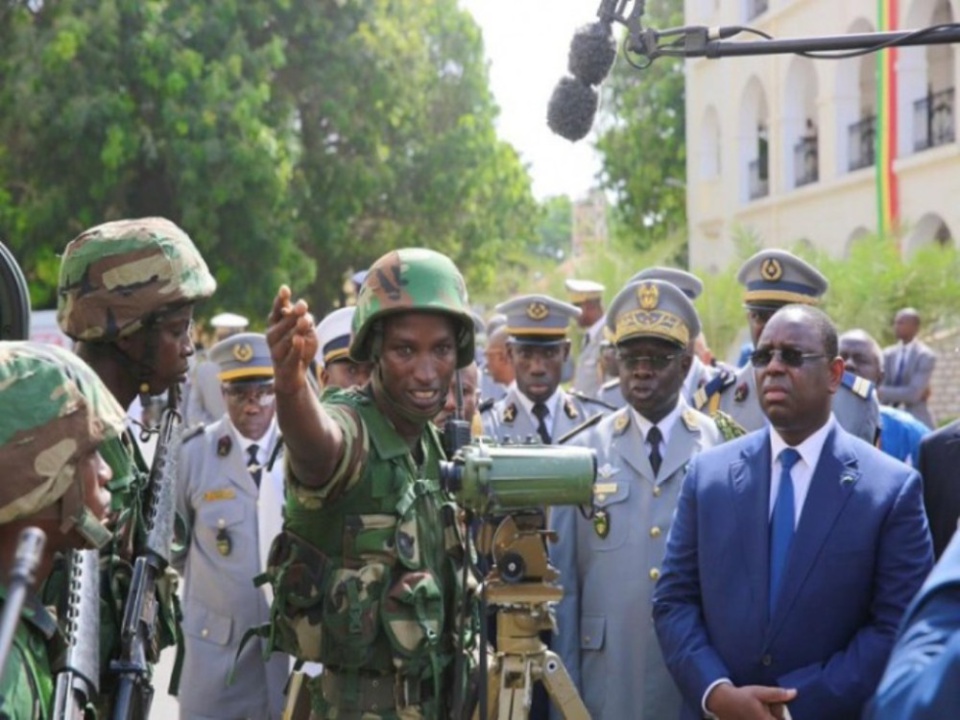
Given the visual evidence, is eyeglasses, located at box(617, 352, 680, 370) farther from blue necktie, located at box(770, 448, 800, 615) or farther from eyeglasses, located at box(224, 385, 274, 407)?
eyeglasses, located at box(224, 385, 274, 407)

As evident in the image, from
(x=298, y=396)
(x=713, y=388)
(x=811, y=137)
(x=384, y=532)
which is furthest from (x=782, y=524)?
(x=811, y=137)

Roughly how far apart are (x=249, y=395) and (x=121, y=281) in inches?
120

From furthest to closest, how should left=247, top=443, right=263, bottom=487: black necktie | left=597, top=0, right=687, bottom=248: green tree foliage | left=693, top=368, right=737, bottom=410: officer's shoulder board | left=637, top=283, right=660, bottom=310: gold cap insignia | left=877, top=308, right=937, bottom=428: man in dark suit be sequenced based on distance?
left=597, top=0, right=687, bottom=248: green tree foliage → left=877, top=308, right=937, bottom=428: man in dark suit → left=693, top=368, right=737, bottom=410: officer's shoulder board → left=247, top=443, right=263, bottom=487: black necktie → left=637, top=283, right=660, bottom=310: gold cap insignia

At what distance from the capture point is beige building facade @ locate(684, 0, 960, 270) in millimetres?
26203

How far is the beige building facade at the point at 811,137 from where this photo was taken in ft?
86.0

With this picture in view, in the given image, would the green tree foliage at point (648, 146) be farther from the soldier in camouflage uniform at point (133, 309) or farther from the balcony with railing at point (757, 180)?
the soldier in camouflage uniform at point (133, 309)

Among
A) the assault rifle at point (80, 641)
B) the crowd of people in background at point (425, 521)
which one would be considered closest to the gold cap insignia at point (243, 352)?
the crowd of people in background at point (425, 521)

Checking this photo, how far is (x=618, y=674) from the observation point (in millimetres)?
6156

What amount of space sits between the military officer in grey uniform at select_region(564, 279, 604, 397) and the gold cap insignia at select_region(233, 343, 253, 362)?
436 centimetres

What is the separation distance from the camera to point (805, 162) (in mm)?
31906

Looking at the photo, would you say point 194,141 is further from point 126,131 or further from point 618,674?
point 618,674

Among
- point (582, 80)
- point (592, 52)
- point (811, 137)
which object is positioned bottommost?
point (811, 137)

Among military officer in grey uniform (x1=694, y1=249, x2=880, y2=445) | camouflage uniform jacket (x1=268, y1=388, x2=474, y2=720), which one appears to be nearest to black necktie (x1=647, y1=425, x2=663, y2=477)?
military officer in grey uniform (x1=694, y1=249, x2=880, y2=445)

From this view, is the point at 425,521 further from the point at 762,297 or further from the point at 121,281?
the point at 762,297
